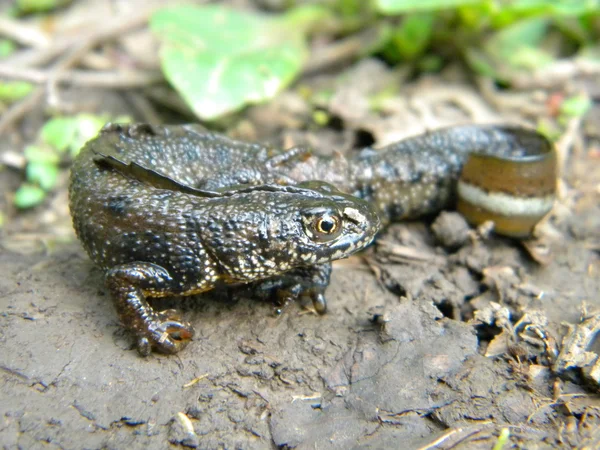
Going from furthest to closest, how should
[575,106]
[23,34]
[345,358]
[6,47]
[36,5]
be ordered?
1. [36,5]
2. [23,34]
3. [6,47]
4. [575,106]
5. [345,358]

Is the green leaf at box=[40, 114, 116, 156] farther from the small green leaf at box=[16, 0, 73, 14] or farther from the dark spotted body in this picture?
the small green leaf at box=[16, 0, 73, 14]

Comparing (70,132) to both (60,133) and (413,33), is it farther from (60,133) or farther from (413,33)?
(413,33)

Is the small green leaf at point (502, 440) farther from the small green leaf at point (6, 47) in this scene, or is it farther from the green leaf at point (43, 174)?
the small green leaf at point (6, 47)

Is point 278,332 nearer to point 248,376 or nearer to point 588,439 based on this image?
point 248,376

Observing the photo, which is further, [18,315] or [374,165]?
[374,165]

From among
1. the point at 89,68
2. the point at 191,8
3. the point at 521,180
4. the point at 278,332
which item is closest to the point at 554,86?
the point at 521,180

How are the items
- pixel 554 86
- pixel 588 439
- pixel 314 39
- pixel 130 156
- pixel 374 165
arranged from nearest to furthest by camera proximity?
pixel 588 439
pixel 130 156
pixel 374 165
pixel 554 86
pixel 314 39

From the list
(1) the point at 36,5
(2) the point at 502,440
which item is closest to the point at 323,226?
(2) the point at 502,440

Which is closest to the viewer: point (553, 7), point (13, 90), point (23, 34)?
point (553, 7)
